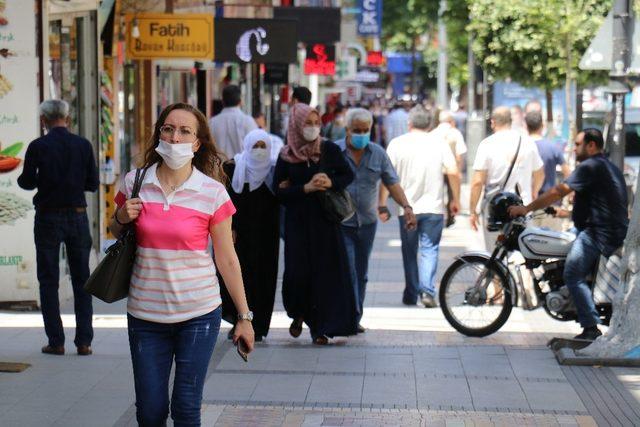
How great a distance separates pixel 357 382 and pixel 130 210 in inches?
147

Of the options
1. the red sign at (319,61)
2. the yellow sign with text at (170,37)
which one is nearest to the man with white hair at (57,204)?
the yellow sign with text at (170,37)

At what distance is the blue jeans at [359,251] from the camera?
10656mm

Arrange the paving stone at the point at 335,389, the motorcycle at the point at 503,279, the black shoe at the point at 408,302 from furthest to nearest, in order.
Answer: the black shoe at the point at 408,302, the motorcycle at the point at 503,279, the paving stone at the point at 335,389

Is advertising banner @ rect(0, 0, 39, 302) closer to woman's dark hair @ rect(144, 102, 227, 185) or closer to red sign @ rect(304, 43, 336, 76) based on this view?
woman's dark hair @ rect(144, 102, 227, 185)

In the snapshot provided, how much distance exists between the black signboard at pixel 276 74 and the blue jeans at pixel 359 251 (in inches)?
675

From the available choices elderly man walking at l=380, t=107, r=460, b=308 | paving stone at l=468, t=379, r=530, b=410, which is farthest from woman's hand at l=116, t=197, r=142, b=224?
elderly man walking at l=380, t=107, r=460, b=308

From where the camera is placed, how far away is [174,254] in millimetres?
5648

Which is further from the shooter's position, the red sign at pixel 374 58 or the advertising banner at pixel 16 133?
the red sign at pixel 374 58

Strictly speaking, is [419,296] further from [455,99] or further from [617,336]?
[455,99]

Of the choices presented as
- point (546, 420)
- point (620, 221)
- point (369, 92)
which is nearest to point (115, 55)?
point (620, 221)

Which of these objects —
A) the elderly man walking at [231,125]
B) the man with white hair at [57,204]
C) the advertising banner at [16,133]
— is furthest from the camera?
the elderly man walking at [231,125]

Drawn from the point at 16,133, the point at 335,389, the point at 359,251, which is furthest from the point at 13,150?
the point at 335,389

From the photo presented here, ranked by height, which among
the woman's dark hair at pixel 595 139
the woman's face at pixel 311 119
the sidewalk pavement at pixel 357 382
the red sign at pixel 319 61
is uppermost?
the red sign at pixel 319 61

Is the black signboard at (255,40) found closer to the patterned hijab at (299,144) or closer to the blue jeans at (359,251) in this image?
the blue jeans at (359,251)
